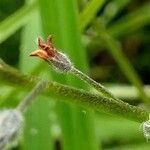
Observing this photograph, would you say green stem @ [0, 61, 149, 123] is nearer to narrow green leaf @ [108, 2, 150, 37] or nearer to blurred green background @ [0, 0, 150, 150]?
blurred green background @ [0, 0, 150, 150]

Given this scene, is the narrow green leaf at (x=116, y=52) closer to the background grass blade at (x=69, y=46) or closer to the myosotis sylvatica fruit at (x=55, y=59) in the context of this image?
the background grass blade at (x=69, y=46)

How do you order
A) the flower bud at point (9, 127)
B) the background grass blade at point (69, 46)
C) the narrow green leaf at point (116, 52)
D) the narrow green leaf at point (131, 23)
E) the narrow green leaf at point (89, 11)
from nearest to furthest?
the flower bud at point (9, 127)
the background grass blade at point (69, 46)
the narrow green leaf at point (89, 11)
the narrow green leaf at point (116, 52)
the narrow green leaf at point (131, 23)

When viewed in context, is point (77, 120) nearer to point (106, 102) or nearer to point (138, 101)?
point (106, 102)

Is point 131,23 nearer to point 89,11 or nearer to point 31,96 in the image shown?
point 89,11

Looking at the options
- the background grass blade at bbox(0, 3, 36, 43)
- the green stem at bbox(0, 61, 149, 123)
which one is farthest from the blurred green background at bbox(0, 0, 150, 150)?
the green stem at bbox(0, 61, 149, 123)

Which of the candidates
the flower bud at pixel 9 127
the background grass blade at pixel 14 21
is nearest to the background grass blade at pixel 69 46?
the background grass blade at pixel 14 21

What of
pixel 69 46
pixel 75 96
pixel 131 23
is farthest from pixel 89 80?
pixel 131 23

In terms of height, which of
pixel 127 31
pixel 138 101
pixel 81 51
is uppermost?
pixel 127 31

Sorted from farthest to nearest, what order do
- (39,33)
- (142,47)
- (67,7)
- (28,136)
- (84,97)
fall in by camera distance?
1. (142,47)
2. (39,33)
3. (28,136)
4. (67,7)
5. (84,97)

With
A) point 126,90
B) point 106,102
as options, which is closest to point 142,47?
point 126,90
